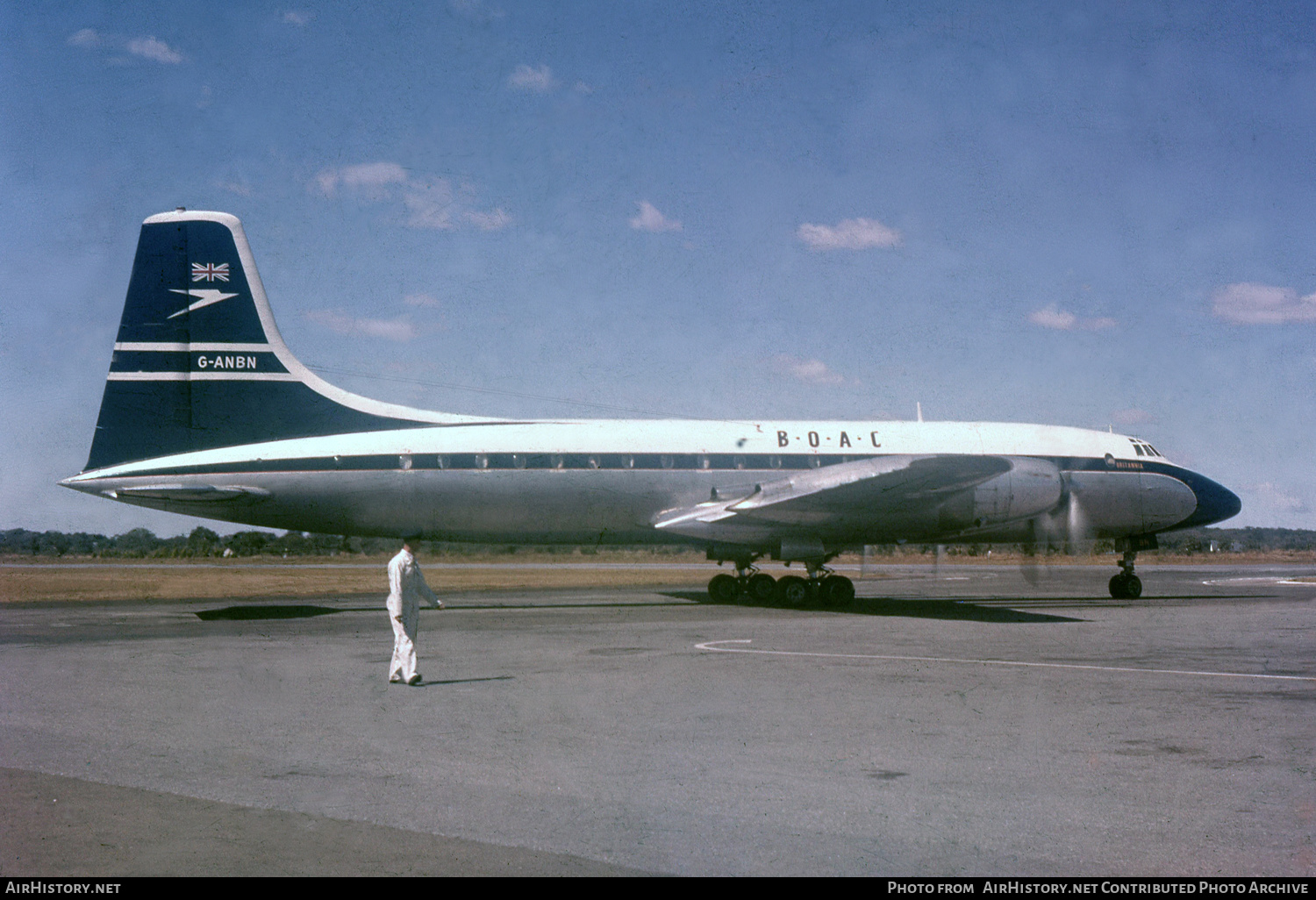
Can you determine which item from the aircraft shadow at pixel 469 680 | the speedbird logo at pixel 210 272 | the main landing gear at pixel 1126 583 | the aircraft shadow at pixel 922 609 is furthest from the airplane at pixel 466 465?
the aircraft shadow at pixel 469 680

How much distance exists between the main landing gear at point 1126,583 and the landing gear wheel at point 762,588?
35.0 ft

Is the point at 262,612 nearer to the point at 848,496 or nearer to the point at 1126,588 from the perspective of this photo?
the point at 848,496

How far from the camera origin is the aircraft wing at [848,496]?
21.5 m

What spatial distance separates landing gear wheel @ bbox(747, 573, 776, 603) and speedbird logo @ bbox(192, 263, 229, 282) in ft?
48.5

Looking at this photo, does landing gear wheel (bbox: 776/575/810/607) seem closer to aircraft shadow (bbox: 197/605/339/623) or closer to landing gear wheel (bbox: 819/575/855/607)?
landing gear wheel (bbox: 819/575/855/607)

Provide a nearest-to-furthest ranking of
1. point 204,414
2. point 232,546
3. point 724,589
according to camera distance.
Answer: point 204,414
point 724,589
point 232,546

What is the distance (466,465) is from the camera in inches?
906

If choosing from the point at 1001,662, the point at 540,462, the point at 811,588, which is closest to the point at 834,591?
the point at 811,588

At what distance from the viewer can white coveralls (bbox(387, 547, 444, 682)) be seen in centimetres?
1205

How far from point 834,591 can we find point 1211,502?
13108mm

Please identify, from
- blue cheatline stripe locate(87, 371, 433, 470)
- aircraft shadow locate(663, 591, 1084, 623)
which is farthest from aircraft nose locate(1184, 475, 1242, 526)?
blue cheatline stripe locate(87, 371, 433, 470)

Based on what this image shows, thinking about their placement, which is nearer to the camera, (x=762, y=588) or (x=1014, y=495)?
(x=1014, y=495)
